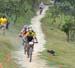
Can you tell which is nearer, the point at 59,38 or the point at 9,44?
the point at 9,44

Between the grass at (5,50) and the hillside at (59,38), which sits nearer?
the grass at (5,50)

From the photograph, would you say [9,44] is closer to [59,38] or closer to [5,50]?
[5,50]

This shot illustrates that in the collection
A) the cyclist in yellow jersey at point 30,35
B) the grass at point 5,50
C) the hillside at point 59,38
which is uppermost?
the cyclist in yellow jersey at point 30,35

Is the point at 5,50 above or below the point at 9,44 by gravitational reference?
above

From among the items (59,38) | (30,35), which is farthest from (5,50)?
(59,38)

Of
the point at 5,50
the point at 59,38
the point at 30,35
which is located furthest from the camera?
the point at 59,38

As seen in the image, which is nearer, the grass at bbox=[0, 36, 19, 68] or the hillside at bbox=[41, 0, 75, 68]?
the grass at bbox=[0, 36, 19, 68]

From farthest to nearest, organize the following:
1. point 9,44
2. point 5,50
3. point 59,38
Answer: point 59,38, point 9,44, point 5,50

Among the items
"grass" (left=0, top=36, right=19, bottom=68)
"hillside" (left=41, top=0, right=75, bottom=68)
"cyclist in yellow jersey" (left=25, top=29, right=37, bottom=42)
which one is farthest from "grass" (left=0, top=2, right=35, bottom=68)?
"hillside" (left=41, top=0, right=75, bottom=68)

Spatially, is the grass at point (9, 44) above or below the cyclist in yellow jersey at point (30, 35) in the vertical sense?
below

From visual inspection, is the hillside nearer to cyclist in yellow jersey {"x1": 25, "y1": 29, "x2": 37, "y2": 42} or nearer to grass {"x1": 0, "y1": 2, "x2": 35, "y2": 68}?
cyclist in yellow jersey {"x1": 25, "y1": 29, "x2": 37, "y2": 42}

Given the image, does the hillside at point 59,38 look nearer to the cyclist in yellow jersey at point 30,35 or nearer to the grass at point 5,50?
the cyclist in yellow jersey at point 30,35

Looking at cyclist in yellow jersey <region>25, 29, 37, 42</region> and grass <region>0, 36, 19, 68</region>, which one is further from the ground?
cyclist in yellow jersey <region>25, 29, 37, 42</region>

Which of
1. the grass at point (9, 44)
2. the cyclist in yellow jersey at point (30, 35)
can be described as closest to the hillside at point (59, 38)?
the cyclist in yellow jersey at point (30, 35)
